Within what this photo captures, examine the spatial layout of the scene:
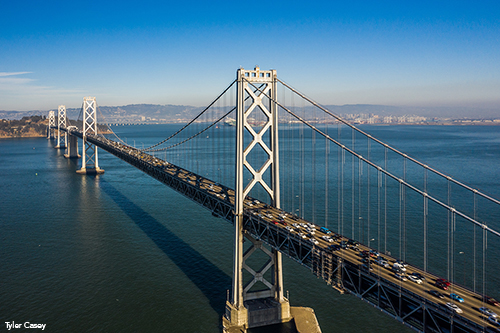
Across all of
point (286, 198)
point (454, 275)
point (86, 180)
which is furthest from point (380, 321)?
point (86, 180)

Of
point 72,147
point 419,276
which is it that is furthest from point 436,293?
point 72,147

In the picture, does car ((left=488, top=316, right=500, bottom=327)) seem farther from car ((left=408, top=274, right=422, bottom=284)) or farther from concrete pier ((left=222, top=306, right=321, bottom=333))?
concrete pier ((left=222, top=306, right=321, bottom=333))

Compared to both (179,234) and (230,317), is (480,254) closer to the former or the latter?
(230,317)

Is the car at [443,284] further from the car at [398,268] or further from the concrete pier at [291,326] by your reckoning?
the concrete pier at [291,326]

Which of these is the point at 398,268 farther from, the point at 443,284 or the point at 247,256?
the point at 247,256

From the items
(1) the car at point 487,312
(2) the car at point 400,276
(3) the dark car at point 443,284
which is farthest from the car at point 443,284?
(1) the car at point 487,312

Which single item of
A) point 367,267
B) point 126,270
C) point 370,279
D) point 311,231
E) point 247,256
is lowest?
point 126,270

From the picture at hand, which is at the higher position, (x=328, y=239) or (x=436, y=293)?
(x=328, y=239)
